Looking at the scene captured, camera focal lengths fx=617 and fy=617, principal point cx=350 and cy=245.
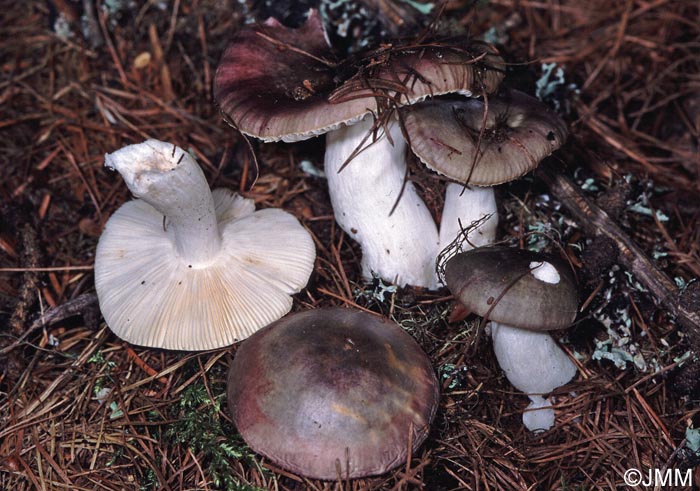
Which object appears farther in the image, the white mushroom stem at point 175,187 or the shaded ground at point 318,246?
the shaded ground at point 318,246

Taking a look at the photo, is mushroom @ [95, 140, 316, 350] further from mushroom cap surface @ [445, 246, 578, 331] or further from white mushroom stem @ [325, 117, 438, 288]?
mushroom cap surface @ [445, 246, 578, 331]

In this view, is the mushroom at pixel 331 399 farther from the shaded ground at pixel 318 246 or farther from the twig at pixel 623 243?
the twig at pixel 623 243

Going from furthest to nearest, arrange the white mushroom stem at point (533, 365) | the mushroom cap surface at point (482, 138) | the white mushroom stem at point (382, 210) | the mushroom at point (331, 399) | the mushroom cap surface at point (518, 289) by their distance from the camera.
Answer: the white mushroom stem at point (382, 210) < the white mushroom stem at point (533, 365) < the mushroom cap surface at point (482, 138) < the mushroom cap surface at point (518, 289) < the mushroom at point (331, 399)

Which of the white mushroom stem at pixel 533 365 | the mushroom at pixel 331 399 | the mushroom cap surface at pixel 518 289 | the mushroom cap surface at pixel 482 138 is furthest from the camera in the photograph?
the white mushroom stem at pixel 533 365

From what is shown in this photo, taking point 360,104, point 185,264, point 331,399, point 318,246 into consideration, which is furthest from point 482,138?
point 185,264

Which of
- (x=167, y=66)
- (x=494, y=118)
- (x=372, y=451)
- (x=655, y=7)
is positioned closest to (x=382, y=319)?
(x=372, y=451)

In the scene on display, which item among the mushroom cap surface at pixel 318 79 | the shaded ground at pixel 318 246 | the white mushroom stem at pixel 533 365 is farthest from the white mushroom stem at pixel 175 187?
the white mushroom stem at pixel 533 365

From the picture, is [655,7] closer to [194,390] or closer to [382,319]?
[382,319]
